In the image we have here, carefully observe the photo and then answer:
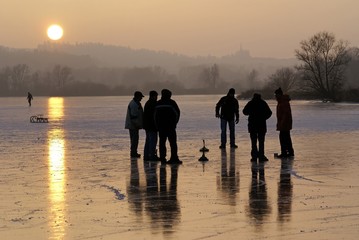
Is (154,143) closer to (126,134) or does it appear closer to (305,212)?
(305,212)

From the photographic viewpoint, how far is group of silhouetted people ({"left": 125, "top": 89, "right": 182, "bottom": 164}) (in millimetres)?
16844

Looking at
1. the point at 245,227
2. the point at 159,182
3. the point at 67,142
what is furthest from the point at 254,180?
the point at 67,142

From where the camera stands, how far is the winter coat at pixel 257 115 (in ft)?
57.8

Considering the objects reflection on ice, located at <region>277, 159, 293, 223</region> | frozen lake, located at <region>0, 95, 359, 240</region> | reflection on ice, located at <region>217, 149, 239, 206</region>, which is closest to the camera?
frozen lake, located at <region>0, 95, 359, 240</region>

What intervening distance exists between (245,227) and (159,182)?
4.79 meters

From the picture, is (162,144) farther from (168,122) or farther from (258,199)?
(258,199)

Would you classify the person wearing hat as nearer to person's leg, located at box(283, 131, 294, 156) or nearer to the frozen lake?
the frozen lake

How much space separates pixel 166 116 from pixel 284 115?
10.9 ft

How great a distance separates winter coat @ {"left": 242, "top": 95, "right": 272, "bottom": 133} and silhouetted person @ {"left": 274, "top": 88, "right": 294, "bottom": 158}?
0.76 meters

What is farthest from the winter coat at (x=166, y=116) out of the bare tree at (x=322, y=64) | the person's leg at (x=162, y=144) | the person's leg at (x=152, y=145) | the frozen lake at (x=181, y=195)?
the bare tree at (x=322, y=64)

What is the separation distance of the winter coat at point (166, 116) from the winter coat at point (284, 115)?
2973 mm

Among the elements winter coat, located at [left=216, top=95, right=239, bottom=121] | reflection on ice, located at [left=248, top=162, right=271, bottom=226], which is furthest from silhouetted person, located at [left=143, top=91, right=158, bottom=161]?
winter coat, located at [left=216, top=95, right=239, bottom=121]

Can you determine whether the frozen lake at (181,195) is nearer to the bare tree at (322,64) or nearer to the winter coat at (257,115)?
the winter coat at (257,115)

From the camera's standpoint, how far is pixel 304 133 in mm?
27641
